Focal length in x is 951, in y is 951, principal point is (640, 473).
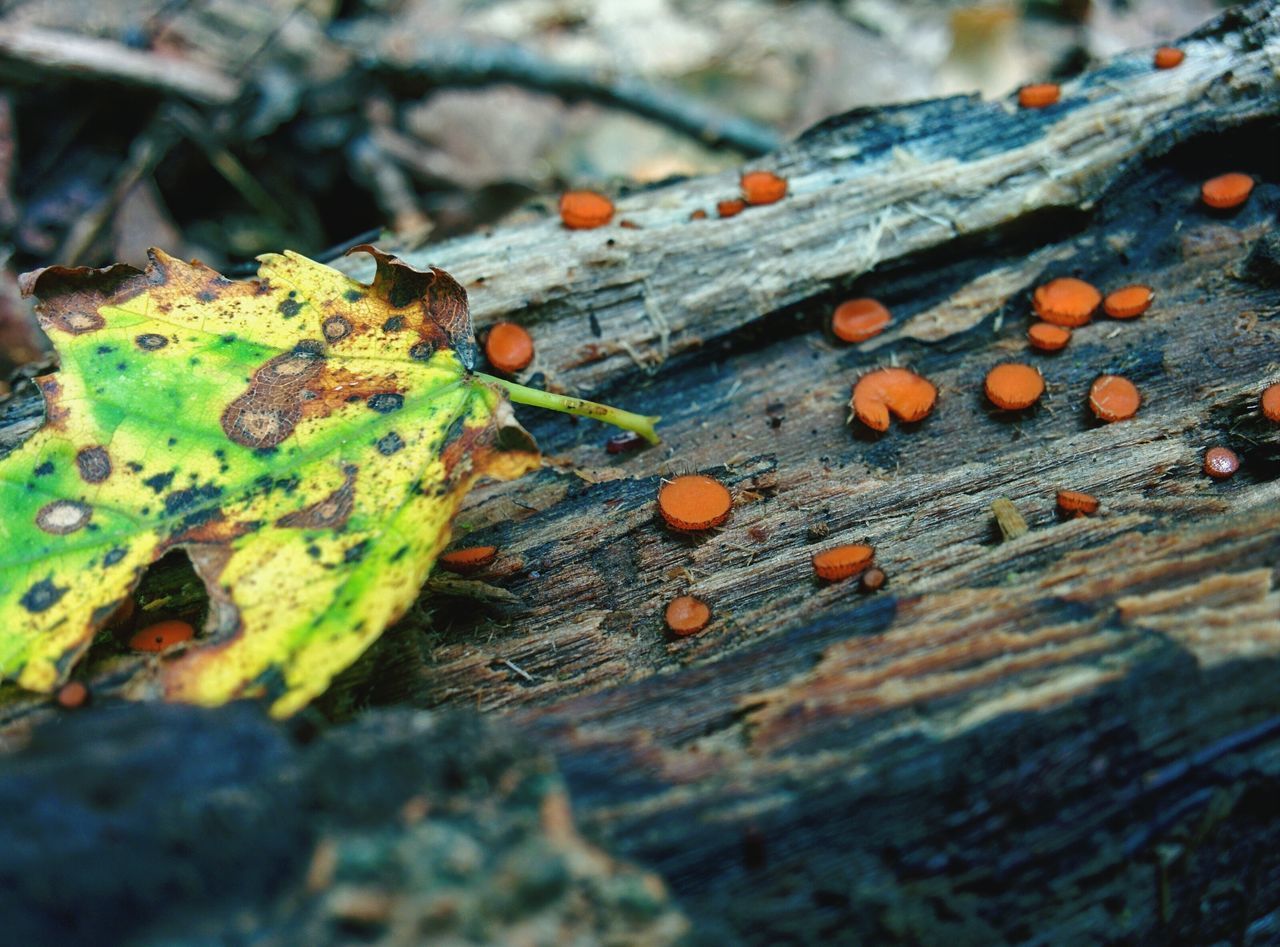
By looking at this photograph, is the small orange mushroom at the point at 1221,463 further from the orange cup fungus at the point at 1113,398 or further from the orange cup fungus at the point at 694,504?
the orange cup fungus at the point at 694,504

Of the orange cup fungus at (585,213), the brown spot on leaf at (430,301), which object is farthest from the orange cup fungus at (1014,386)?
Result: the brown spot on leaf at (430,301)

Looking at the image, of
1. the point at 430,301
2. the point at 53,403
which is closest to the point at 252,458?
the point at 53,403

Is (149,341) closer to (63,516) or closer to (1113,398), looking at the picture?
(63,516)

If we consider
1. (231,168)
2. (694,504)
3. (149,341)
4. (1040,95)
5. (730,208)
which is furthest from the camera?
(231,168)

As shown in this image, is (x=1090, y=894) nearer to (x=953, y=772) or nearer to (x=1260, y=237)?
(x=953, y=772)

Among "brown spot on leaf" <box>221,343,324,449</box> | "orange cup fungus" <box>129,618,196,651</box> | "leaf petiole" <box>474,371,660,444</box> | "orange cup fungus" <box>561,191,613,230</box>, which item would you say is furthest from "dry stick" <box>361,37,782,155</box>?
"orange cup fungus" <box>129,618,196,651</box>

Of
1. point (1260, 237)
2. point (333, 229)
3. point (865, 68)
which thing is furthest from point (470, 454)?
point (865, 68)
